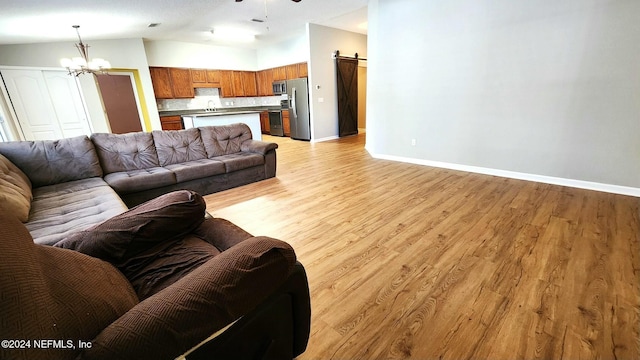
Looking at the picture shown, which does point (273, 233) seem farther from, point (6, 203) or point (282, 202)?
point (6, 203)

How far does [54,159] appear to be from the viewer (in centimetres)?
265

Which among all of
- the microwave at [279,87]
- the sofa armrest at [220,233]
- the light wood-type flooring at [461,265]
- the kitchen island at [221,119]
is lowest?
the light wood-type flooring at [461,265]

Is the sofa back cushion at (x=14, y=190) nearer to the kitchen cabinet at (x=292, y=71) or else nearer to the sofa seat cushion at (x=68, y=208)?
the sofa seat cushion at (x=68, y=208)

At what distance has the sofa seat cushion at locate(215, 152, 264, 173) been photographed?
137 inches

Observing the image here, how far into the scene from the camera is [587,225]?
7.49 ft

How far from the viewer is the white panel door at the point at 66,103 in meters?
5.13

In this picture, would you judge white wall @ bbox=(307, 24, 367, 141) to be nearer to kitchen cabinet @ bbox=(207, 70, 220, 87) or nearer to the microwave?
the microwave

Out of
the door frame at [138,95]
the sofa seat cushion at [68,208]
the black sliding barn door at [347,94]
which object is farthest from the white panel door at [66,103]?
the black sliding barn door at [347,94]

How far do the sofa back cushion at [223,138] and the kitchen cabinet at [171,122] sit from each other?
401 cm

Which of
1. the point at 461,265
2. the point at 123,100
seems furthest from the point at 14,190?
the point at 123,100

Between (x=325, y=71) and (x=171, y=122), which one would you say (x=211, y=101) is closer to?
(x=171, y=122)

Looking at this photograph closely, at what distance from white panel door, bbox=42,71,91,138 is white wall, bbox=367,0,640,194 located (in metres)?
6.22

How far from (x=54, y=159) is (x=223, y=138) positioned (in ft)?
5.99

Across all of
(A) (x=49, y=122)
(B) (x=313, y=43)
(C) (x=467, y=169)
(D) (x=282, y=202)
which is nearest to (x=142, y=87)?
Result: (A) (x=49, y=122)
